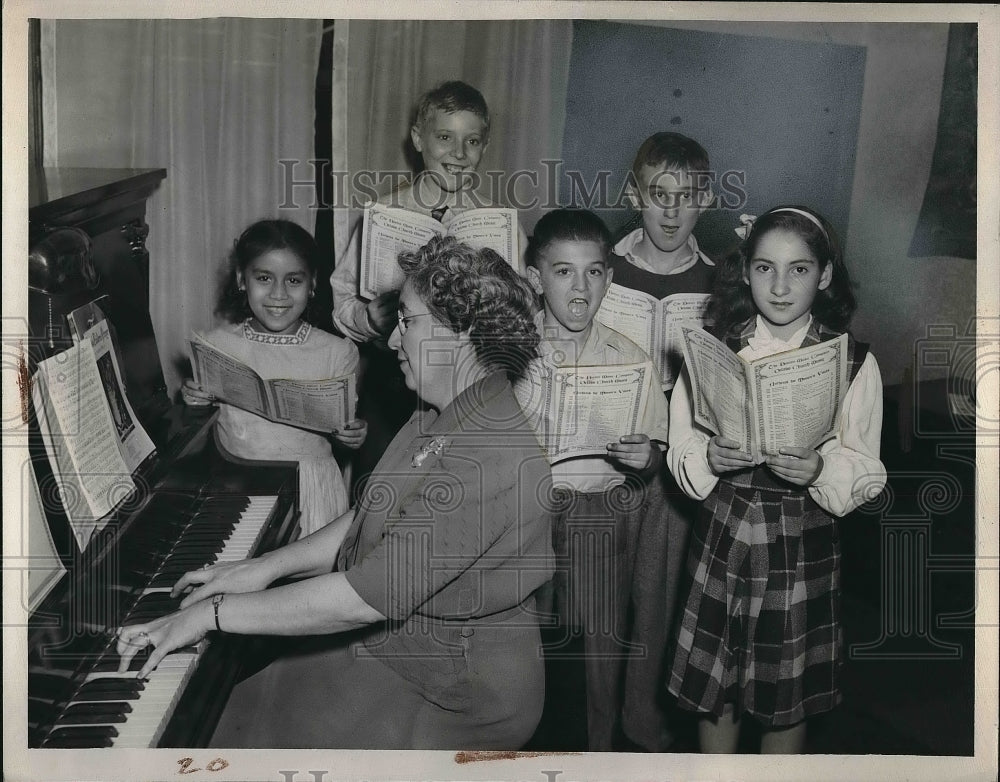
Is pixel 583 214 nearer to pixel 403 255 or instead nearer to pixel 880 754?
pixel 403 255

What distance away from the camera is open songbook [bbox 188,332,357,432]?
2.51 metres

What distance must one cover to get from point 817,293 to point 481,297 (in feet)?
2.83

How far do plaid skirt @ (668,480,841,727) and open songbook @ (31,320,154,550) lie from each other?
147cm

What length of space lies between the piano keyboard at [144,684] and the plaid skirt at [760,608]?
3.80ft

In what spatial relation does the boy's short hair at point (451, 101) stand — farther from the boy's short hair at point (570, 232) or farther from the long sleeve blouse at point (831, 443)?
the long sleeve blouse at point (831, 443)

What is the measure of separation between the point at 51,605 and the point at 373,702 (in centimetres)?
81

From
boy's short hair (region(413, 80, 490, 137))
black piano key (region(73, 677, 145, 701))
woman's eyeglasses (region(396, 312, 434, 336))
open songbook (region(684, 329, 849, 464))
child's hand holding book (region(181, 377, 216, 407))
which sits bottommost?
black piano key (region(73, 677, 145, 701))

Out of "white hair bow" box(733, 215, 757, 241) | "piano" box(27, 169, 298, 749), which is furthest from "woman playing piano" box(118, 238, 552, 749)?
"white hair bow" box(733, 215, 757, 241)

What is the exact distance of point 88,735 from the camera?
2070 millimetres

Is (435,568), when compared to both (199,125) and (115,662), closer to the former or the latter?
(115,662)

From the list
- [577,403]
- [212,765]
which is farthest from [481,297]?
[212,765]

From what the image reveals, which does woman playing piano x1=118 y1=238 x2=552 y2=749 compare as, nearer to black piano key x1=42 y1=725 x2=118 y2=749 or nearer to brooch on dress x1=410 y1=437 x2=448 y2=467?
brooch on dress x1=410 y1=437 x2=448 y2=467

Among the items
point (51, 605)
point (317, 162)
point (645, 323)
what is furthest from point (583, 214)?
point (51, 605)

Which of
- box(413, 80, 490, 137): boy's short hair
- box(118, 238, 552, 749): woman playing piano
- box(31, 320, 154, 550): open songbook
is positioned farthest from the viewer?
box(413, 80, 490, 137): boy's short hair
